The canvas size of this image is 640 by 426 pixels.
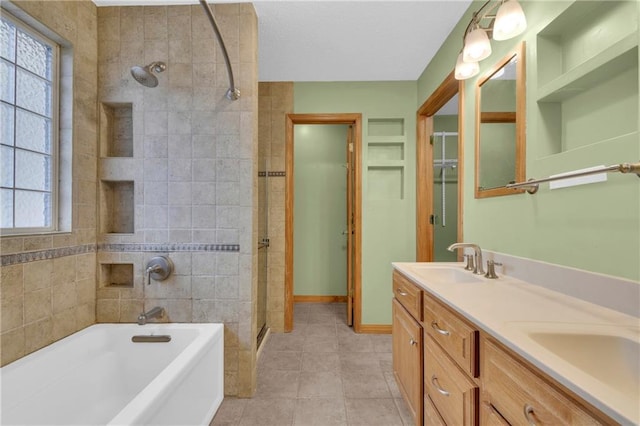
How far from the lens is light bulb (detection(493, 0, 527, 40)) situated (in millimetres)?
1127

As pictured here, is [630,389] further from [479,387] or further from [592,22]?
[592,22]

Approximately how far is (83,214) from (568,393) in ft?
7.49

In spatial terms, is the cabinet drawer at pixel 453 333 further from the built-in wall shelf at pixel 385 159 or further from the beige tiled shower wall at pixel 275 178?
the beige tiled shower wall at pixel 275 178

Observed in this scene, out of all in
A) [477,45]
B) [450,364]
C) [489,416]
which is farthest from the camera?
[477,45]

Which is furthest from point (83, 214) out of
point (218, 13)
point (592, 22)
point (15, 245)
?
point (592, 22)

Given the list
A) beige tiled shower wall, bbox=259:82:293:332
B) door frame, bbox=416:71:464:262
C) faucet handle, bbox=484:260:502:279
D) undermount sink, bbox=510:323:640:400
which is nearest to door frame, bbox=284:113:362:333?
beige tiled shower wall, bbox=259:82:293:332

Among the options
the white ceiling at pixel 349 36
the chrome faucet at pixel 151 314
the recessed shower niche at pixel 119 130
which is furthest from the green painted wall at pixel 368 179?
the chrome faucet at pixel 151 314

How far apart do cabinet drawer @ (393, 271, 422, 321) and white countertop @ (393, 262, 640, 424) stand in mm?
109

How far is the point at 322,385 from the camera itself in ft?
6.07

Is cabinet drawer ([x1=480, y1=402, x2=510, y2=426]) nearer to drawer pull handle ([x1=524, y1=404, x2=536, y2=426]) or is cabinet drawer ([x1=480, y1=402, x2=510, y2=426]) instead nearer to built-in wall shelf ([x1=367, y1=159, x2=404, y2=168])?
drawer pull handle ([x1=524, y1=404, x2=536, y2=426])

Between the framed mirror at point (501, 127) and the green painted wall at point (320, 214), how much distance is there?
7.05 feet

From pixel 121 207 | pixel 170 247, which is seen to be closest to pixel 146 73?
pixel 121 207

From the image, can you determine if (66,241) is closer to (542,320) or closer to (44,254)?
(44,254)

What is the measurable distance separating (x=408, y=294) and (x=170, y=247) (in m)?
1.51
